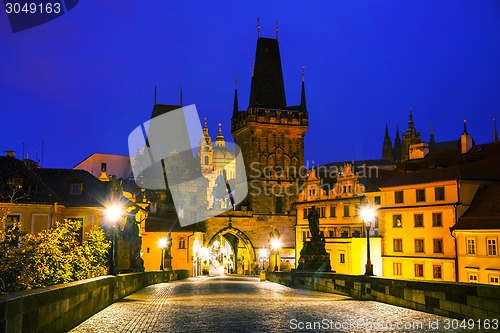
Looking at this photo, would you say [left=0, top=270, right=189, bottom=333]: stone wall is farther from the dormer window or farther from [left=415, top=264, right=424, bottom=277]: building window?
[left=415, top=264, right=424, bottom=277]: building window

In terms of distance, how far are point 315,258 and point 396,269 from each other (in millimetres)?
22574

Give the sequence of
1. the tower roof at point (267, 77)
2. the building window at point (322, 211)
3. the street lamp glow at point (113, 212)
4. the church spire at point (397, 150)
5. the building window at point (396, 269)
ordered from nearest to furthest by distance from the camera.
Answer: the street lamp glow at point (113, 212), the building window at point (396, 269), the building window at point (322, 211), the tower roof at point (267, 77), the church spire at point (397, 150)

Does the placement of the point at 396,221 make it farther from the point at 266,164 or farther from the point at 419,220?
the point at 266,164

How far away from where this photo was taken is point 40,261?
16266 millimetres

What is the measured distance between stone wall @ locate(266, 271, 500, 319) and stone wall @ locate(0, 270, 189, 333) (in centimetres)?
827

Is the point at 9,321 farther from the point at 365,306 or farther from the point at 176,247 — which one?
the point at 176,247

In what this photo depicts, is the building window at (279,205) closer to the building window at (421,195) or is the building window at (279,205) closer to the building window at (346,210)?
the building window at (346,210)

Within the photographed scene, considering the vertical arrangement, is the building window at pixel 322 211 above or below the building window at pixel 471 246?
above

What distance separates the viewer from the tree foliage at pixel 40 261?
15.0 m

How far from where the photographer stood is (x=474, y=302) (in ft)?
43.3

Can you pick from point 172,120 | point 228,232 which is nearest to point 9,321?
point 228,232

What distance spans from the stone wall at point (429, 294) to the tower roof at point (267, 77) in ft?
230

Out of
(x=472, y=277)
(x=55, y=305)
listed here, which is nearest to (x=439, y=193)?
(x=472, y=277)

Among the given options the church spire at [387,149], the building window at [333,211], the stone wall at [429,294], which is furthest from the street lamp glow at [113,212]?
the church spire at [387,149]
